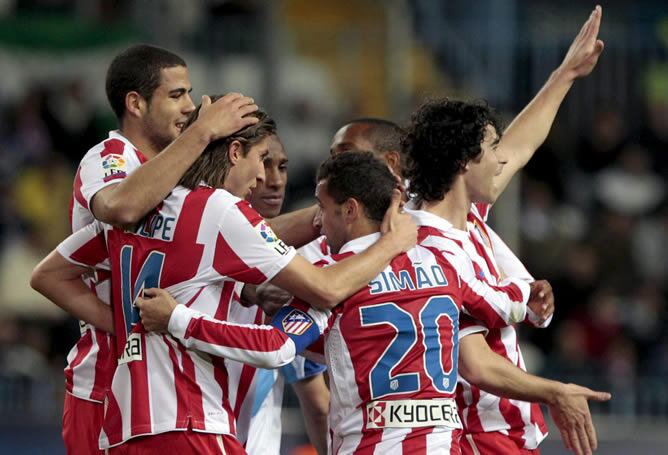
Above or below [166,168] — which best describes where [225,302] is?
below

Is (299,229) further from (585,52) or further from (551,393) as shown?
(585,52)

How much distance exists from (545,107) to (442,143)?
1.17 metres

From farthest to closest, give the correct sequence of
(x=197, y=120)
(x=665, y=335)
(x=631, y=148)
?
1. (x=631, y=148)
2. (x=665, y=335)
3. (x=197, y=120)

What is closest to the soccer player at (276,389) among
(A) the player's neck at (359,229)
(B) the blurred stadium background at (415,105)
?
(A) the player's neck at (359,229)

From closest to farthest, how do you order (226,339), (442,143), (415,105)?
(226,339)
(442,143)
(415,105)

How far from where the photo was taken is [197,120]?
477 cm

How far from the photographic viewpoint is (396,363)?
185 inches

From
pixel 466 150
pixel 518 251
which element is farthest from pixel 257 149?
pixel 518 251

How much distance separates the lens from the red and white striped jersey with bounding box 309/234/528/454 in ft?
15.4

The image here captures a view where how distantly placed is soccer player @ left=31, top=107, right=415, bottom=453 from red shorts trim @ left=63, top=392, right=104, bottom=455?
58 centimetres

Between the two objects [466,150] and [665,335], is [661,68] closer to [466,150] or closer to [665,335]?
[665,335]

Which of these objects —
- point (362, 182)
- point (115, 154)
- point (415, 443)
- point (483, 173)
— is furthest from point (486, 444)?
point (115, 154)

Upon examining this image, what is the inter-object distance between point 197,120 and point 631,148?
382 inches

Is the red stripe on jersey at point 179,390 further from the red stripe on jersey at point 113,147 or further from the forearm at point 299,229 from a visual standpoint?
the forearm at point 299,229
